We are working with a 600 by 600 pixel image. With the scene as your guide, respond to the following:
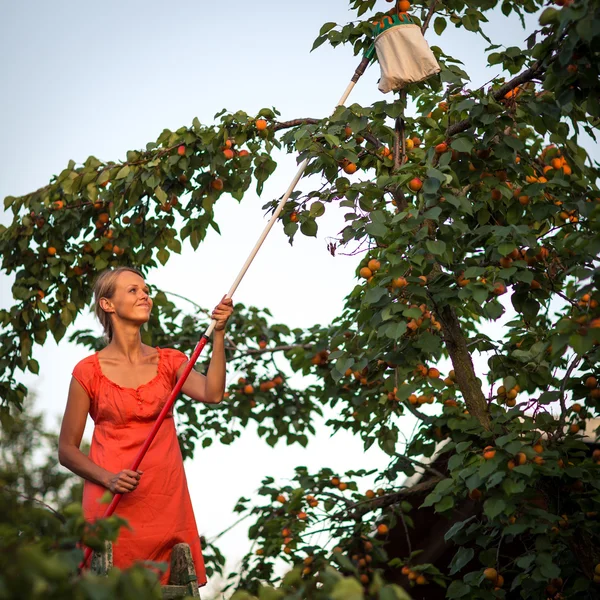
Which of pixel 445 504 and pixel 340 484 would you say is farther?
pixel 340 484

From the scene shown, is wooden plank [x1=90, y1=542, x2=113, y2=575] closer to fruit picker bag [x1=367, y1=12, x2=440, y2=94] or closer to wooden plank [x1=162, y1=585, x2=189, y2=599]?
wooden plank [x1=162, y1=585, x2=189, y2=599]

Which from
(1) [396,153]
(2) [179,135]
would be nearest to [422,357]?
(1) [396,153]

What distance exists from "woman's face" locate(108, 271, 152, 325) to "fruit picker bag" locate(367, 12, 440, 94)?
130 cm

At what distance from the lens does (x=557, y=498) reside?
331cm

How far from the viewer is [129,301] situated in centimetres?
299

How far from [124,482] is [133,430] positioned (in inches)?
9.8

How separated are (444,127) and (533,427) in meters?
1.25

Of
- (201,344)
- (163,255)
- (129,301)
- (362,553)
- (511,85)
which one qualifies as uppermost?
(163,255)

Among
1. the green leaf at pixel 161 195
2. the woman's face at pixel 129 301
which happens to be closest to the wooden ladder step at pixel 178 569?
the woman's face at pixel 129 301

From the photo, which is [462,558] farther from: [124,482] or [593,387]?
[124,482]

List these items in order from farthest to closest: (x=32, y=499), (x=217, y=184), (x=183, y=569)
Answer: (x=217, y=184) < (x=183, y=569) < (x=32, y=499)

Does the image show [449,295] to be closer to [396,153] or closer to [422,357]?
[422,357]

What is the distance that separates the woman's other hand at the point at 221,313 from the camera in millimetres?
2900

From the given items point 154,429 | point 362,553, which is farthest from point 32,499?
point 362,553
